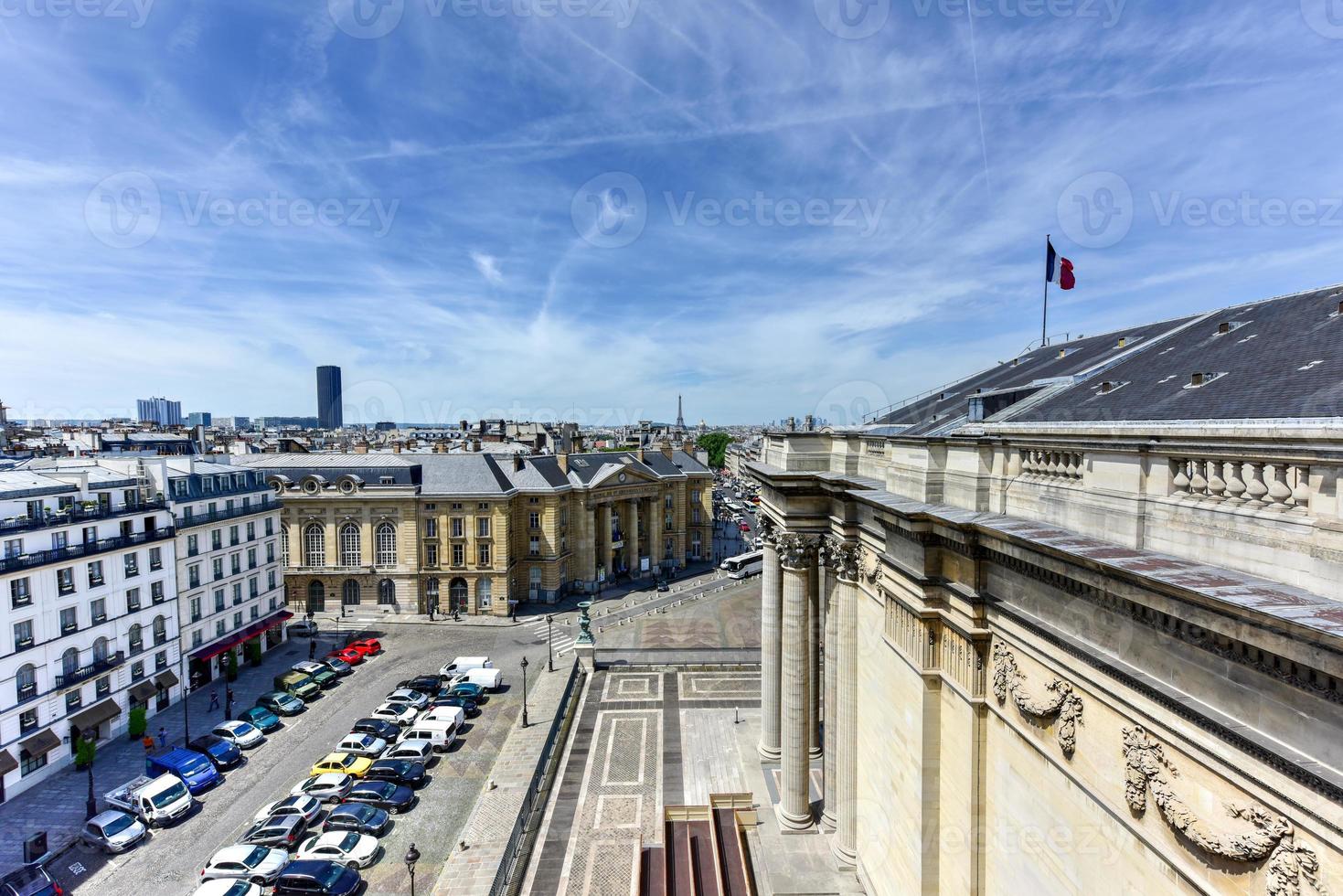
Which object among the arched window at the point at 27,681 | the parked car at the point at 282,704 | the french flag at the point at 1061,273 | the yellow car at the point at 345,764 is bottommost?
the parked car at the point at 282,704

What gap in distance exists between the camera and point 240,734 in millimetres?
29516

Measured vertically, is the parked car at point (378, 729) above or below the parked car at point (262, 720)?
above

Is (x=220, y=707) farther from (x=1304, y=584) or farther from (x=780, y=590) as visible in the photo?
(x=1304, y=584)

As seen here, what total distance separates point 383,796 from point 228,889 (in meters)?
5.93

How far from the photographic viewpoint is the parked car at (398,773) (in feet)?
84.7

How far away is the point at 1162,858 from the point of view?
6.86 metres

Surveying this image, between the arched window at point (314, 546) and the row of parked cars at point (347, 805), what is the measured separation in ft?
76.6

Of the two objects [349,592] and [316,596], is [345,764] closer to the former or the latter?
[349,592]

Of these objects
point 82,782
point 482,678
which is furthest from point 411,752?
point 82,782

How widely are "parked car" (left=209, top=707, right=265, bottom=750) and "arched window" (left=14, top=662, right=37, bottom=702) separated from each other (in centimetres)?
729

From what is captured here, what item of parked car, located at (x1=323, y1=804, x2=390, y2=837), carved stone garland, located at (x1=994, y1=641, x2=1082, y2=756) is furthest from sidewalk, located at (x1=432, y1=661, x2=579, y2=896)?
carved stone garland, located at (x1=994, y1=641, x2=1082, y2=756)

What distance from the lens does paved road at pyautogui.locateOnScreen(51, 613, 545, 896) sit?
2070cm

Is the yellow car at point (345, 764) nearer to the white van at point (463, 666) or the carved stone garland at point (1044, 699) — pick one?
the white van at point (463, 666)

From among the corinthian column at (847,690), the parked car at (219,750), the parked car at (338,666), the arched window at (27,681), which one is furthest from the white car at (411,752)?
the corinthian column at (847,690)
